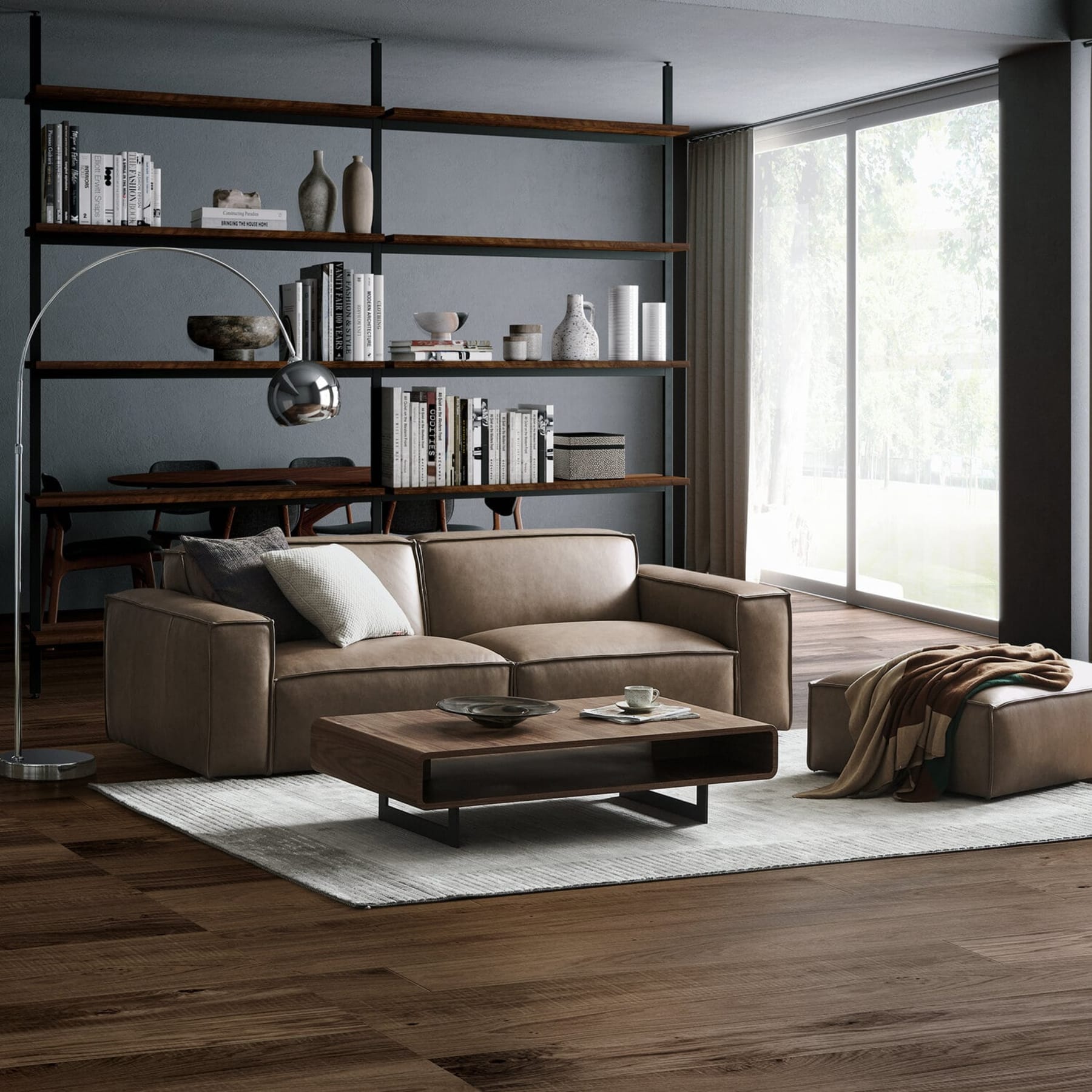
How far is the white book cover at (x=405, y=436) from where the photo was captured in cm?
636

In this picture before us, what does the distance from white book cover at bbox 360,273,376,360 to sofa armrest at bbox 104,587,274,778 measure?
1654 mm

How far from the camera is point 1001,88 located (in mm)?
7035

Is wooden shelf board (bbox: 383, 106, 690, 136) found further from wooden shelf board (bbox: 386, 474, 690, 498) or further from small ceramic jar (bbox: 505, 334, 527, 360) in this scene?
wooden shelf board (bbox: 386, 474, 690, 498)

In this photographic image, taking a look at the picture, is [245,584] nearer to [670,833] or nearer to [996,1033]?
[670,833]

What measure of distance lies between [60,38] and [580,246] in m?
2.21

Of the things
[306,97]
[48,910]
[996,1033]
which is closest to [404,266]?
[306,97]

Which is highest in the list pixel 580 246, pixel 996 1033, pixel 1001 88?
pixel 1001 88

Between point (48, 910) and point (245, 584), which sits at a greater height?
point (245, 584)

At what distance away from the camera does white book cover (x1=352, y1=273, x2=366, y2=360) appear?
637cm

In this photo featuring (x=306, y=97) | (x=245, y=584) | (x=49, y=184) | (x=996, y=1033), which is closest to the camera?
(x=996, y=1033)

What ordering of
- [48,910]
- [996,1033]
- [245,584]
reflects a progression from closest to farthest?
[996,1033]
[48,910]
[245,584]

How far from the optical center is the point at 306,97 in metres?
8.20

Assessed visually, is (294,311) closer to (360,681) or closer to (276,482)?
(276,482)

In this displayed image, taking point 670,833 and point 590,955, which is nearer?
point 590,955
